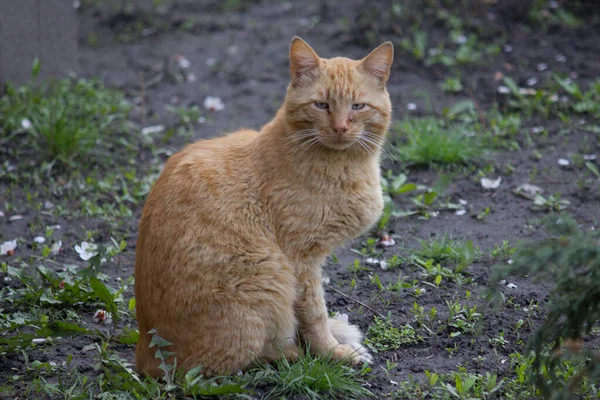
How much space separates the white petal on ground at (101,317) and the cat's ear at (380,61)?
2006 mm

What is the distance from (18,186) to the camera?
5.45 m

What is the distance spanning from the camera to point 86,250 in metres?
4.57

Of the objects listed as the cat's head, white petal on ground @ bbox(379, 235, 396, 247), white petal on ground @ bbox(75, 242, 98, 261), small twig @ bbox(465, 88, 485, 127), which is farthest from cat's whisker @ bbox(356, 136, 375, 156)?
small twig @ bbox(465, 88, 485, 127)

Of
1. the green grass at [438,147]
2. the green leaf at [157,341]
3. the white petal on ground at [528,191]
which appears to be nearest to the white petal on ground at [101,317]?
the green leaf at [157,341]

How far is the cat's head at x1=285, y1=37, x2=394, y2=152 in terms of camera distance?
3.45 meters

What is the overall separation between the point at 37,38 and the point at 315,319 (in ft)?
15.4

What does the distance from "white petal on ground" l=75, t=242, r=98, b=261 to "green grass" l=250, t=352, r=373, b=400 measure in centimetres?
171

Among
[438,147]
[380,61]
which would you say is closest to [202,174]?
[380,61]

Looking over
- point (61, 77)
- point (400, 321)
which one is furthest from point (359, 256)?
point (61, 77)

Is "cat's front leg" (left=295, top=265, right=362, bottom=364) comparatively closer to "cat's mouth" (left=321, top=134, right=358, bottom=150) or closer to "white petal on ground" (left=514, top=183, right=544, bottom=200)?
"cat's mouth" (left=321, top=134, right=358, bottom=150)

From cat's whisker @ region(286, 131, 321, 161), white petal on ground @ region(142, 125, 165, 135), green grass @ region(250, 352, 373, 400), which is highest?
cat's whisker @ region(286, 131, 321, 161)

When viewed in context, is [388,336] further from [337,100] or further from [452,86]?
[452,86]

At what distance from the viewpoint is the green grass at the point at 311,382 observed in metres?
3.30

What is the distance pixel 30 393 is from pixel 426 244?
248 centimetres
